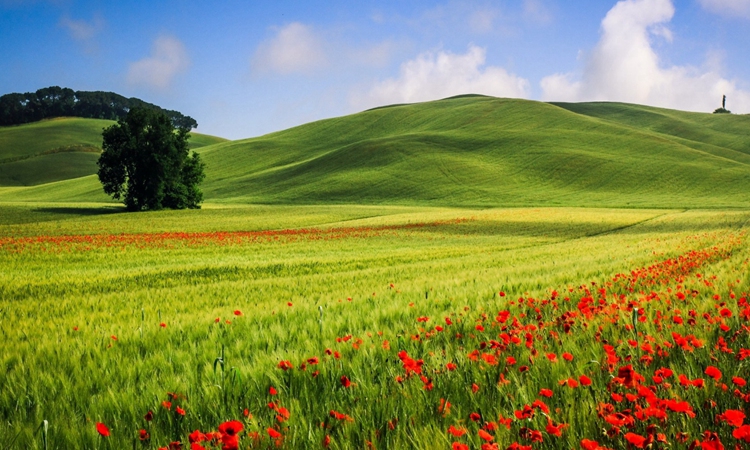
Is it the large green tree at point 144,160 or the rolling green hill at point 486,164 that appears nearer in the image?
the large green tree at point 144,160

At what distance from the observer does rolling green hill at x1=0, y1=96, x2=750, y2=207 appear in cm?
7462

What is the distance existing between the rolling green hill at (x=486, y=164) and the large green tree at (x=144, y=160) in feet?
61.5

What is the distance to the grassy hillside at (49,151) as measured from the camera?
12569 centimetres

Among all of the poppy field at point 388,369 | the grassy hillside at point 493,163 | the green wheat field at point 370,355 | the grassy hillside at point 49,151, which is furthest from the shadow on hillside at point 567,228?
the grassy hillside at point 49,151

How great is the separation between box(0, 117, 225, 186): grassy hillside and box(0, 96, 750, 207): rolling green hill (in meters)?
24.9

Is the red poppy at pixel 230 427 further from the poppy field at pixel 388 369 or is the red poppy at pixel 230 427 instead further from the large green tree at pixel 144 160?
the large green tree at pixel 144 160

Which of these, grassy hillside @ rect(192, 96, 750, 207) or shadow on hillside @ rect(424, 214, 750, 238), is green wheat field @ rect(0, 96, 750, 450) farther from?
grassy hillside @ rect(192, 96, 750, 207)

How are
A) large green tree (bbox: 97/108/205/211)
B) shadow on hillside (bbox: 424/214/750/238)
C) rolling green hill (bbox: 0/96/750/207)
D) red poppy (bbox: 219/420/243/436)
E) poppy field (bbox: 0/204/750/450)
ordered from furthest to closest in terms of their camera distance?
rolling green hill (bbox: 0/96/750/207) → large green tree (bbox: 97/108/205/211) → shadow on hillside (bbox: 424/214/750/238) → poppy field (bbox: 0/204/750/450) → red poppy (bbox: 219/420/243/436)

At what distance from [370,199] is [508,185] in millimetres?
23712

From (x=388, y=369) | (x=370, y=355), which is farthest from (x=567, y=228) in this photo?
(x=388, y=369)

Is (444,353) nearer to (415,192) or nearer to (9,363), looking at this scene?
(9,363)

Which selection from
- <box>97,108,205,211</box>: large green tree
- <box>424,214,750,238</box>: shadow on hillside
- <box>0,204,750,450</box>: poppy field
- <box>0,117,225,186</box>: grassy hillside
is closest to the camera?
<box>0,204,750,450</box>: poppy field

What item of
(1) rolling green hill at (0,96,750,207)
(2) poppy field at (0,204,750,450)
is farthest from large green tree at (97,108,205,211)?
(2) poppy field at (0,204,750,450)

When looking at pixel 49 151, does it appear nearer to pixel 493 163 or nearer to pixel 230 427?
pixel 493 163
